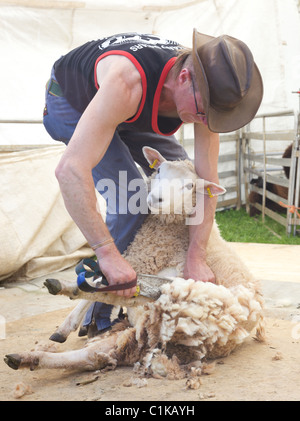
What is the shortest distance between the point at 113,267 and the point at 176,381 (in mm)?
528

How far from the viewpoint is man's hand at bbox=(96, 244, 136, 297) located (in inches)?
76.7

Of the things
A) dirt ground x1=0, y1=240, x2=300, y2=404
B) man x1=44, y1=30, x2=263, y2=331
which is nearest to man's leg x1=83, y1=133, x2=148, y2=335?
man x1=44, y1=30, x2=263, y2=331

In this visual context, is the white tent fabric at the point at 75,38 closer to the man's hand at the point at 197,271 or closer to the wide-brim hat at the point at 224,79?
the man's hand at the point at 197,271

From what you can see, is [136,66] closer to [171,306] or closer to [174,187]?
[174,187]

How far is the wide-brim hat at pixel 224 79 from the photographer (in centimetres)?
194

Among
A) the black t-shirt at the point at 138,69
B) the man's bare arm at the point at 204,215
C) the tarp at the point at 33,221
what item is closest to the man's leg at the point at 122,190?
the black t-shirt at the point at 138,69

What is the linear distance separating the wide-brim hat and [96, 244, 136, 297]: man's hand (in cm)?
61

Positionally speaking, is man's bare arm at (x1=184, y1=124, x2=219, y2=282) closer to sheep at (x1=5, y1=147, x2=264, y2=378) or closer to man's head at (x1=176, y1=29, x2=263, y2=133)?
sheep at (x1=5, y1=147, x2=264, y2=378)

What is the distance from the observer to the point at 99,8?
7.54 m

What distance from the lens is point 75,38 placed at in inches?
294

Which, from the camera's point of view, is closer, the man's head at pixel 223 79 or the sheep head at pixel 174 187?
the man's head at pixel 223 79

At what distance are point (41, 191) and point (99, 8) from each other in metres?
4.16

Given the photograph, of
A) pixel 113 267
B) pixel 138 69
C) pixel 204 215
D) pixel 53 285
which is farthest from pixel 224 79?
pixel 53 285

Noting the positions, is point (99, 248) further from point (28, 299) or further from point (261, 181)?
point (261, 181)
